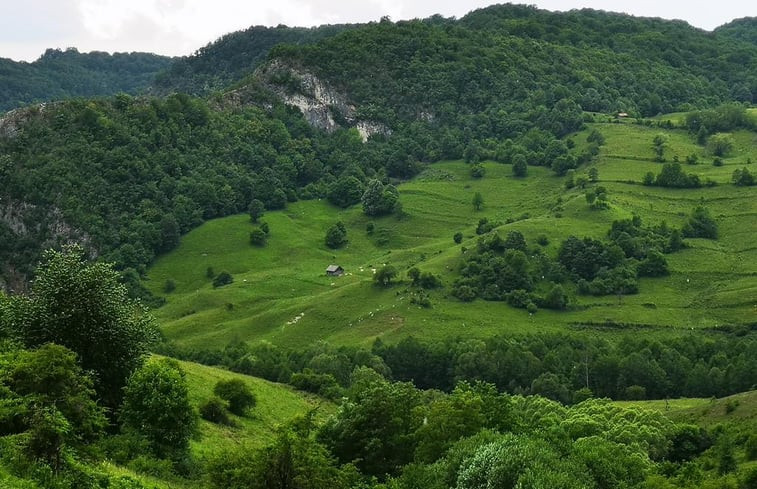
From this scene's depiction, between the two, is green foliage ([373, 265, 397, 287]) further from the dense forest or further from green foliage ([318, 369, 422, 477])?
green foliage ([318, 369, 422, 477])

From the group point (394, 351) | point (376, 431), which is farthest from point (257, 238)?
point (376, 431)

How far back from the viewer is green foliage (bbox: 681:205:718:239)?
164 meters

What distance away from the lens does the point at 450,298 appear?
149750 mm

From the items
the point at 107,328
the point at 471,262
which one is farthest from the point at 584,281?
the point at 107,328

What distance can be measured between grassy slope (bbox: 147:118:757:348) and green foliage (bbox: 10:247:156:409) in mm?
85187

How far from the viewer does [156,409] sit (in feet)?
154

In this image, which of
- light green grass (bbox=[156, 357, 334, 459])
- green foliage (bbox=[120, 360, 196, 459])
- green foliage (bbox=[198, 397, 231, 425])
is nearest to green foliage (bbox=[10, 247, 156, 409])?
green foliage (bbox=[120, 360, 196, 459])

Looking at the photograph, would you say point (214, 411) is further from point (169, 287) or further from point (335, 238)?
point (335, 238)

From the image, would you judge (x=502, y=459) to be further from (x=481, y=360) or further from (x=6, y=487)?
(x=481, y=360)

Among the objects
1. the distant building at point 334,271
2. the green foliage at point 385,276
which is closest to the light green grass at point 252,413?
the green foliage at point 385,276

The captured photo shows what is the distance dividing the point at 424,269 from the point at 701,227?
201 feet

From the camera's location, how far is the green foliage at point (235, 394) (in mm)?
68562

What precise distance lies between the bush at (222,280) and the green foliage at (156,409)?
401ft

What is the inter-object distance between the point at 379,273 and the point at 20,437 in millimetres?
121128
